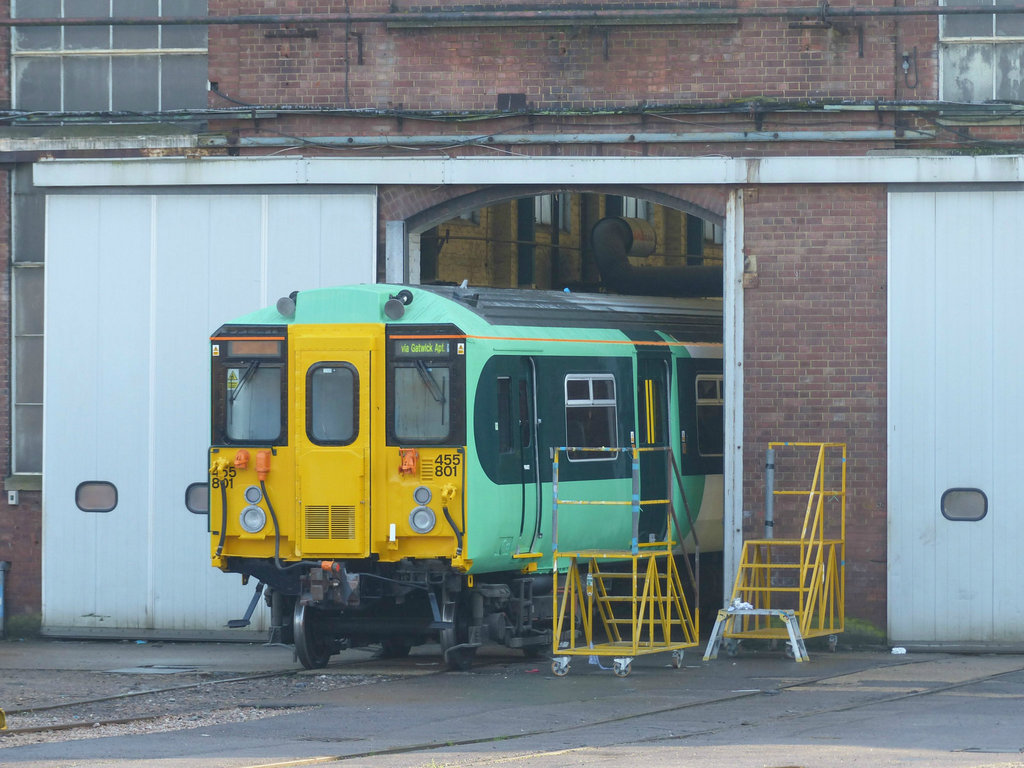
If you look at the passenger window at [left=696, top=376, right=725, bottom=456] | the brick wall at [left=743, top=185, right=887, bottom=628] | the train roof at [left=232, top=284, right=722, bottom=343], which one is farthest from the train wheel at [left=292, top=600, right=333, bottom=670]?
the passenger window at [left=696, top=376, right=725, bottom=456]

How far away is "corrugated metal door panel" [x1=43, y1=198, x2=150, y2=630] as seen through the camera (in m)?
18.3

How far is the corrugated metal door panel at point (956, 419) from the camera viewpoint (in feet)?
55.3

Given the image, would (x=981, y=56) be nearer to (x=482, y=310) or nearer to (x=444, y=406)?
(x=482, y=310)

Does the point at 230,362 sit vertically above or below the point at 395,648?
above

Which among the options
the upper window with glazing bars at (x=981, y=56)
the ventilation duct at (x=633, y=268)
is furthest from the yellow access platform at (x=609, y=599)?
the ventilation duct at (x=633, y=268)

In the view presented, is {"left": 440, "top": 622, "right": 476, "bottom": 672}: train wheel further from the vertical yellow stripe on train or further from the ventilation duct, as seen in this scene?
the ventilation duct

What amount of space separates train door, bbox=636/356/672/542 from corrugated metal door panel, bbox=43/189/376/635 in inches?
116

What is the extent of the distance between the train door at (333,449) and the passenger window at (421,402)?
10.6 inches

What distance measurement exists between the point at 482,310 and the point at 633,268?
7745mm

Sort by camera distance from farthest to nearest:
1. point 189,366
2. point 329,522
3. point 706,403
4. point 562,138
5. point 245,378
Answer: point 706,403 → point 189,366 → point 562,138 → point 245,378 → point 329,522

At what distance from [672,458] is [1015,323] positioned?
3.45 meters

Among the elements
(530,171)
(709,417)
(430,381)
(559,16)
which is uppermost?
(559,16)

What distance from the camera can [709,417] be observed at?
747 inches

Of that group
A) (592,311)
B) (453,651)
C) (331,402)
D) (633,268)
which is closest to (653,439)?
(592,311)
